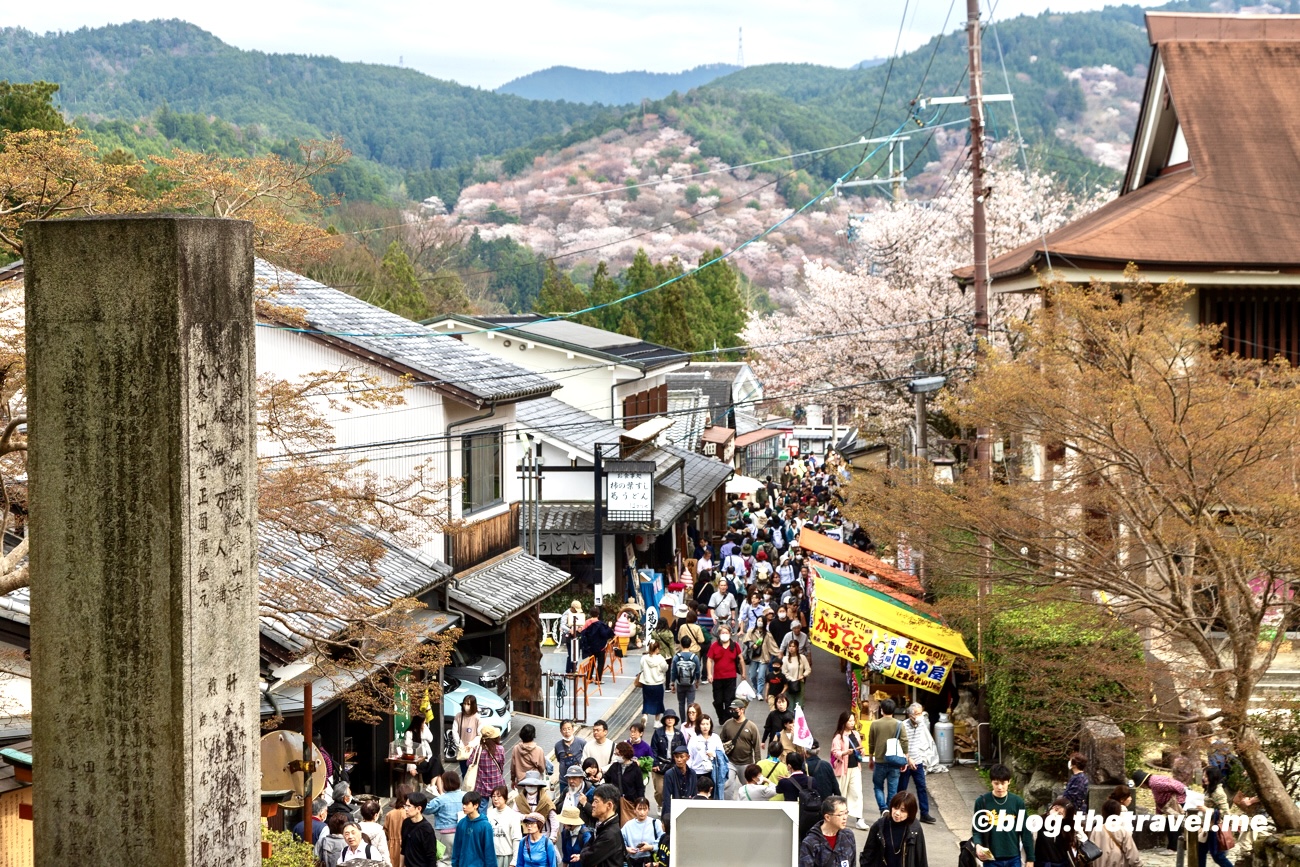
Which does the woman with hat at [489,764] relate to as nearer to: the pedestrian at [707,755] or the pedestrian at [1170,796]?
the pedestrian at [707,755]

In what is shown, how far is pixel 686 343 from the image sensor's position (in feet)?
214

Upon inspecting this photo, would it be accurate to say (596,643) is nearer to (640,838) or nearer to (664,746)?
(664,746)

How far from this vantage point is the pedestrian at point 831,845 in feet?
33.7

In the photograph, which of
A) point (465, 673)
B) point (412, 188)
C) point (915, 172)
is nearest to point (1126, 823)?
point (465, 673)

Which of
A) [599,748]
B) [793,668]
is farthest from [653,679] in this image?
[599,748]

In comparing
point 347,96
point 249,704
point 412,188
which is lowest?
point 249,704

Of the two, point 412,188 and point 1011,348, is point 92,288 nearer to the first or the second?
point 1011,348

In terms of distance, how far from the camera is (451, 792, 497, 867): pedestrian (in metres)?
10.7

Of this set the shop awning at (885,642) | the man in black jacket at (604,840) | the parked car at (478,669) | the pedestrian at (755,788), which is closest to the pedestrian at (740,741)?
the pedestrian at (755,788)

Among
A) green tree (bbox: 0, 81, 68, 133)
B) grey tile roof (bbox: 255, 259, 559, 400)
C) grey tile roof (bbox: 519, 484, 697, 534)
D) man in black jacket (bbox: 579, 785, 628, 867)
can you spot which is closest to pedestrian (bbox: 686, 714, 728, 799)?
man in black jacket (bbox: 579, 785, 628, 867)

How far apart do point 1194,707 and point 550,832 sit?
7.31 m

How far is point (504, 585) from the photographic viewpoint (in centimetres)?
2177

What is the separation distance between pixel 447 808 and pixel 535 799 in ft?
2.87

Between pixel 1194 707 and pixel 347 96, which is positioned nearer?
pixel 1194 707
